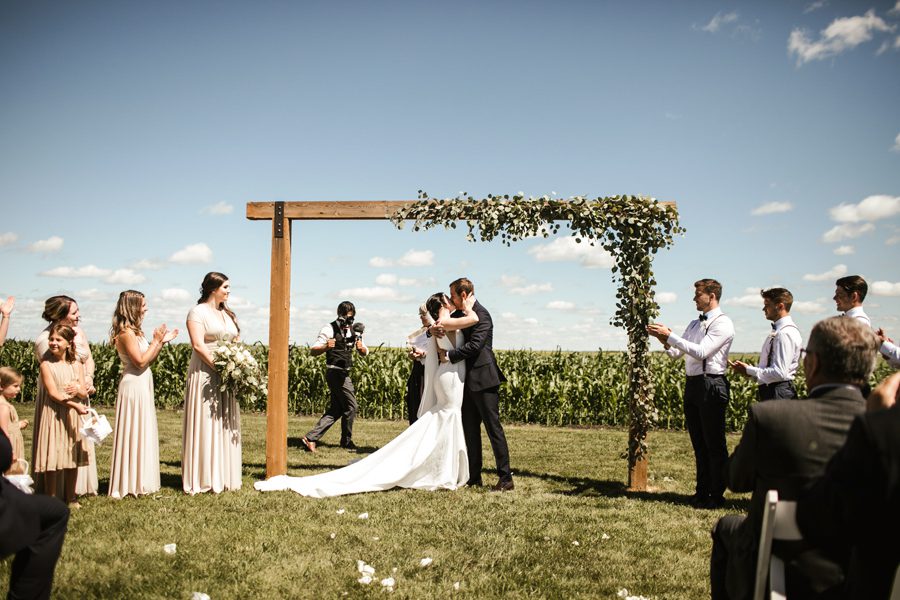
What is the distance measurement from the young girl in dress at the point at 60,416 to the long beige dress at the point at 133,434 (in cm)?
43

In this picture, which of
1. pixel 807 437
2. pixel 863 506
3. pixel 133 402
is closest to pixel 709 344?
pixel 807 437

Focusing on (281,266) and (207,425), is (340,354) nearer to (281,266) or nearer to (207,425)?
(281,266)

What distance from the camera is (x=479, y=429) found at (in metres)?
7.70

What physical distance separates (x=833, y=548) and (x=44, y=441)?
248 inches

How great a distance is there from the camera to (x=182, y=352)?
17656mm

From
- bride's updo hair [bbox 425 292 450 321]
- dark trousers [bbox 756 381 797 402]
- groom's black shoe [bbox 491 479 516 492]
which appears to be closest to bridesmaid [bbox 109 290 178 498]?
bride's updo hair [bbox 425 292 450 321]

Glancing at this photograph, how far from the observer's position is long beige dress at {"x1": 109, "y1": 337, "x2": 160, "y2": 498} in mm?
6715

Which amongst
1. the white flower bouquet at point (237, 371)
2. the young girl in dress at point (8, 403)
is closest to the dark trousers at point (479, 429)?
the white flower bouquet at point (237, 371)

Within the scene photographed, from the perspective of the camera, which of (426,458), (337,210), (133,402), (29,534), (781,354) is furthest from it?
(337,210)

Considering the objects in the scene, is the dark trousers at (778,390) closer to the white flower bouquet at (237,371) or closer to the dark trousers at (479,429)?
the dark trousers at (479,429)

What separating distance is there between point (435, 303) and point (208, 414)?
→ 9.74 ft

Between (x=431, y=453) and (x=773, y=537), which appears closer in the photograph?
(x=773, y=537)

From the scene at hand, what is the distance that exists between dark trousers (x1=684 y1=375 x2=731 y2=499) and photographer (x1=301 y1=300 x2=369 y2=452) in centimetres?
541

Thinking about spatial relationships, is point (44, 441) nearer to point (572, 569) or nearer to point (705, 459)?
point (572, 569)
